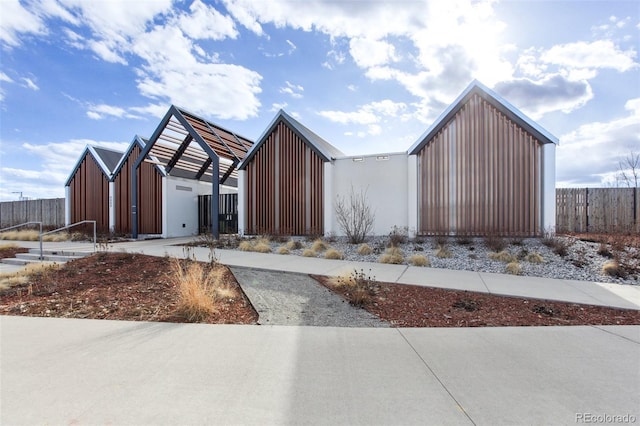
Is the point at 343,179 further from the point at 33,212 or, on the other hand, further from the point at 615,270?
the point at 33,212

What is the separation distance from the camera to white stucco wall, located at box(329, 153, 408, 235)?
43.5 feet

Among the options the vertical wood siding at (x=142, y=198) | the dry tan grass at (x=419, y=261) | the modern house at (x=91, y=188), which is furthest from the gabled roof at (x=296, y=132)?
the modern house at (x=91, y=188)

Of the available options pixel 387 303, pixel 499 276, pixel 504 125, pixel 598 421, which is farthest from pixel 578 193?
pixel 598 421

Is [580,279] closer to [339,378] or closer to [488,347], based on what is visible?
[488,347]

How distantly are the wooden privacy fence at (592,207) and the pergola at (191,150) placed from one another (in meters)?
15.7

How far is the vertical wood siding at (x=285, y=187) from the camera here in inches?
556

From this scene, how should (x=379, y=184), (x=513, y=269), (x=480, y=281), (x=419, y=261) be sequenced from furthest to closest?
(x=379, y=184), (x=419, y=261), (x=513, y=269), (x=480, y=281)

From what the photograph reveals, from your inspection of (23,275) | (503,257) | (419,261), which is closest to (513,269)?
(503,257)

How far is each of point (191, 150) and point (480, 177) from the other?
47.8 feet

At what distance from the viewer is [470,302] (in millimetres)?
5164

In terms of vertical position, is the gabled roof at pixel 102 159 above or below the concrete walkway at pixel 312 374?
above

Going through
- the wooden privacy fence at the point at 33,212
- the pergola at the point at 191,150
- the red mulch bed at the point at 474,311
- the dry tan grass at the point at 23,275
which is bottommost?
the red mulch bed at the point at 474,311

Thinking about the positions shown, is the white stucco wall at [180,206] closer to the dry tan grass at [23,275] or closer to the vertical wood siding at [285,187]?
the vertical wood siding at [285,187]

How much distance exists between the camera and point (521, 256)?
349 inches
